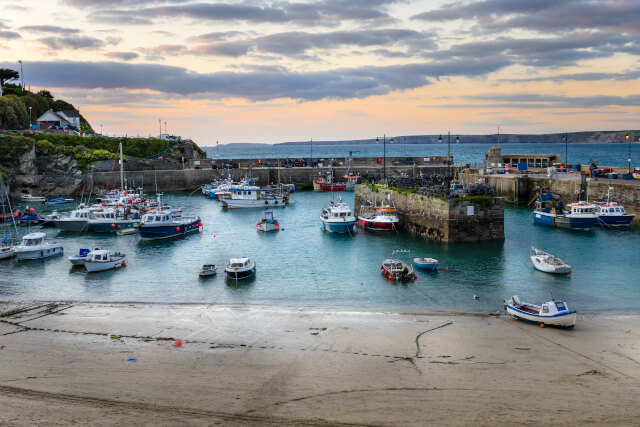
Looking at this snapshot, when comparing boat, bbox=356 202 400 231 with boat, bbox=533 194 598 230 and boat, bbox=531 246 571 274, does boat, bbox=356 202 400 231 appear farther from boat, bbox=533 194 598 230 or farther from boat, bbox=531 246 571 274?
boat, bbox=531 246 571 274

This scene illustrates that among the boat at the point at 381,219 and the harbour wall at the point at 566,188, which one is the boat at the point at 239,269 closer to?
the boat at the point at 381,219

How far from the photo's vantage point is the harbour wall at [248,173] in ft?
285

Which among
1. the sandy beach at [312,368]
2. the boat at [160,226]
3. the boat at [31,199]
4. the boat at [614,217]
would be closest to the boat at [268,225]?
the boat at [160,226]

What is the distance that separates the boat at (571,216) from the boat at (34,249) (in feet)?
133

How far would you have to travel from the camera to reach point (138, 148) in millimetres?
100562

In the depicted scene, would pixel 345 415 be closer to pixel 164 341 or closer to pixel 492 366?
pixel 492 366

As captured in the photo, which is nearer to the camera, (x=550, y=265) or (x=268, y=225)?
(x=550, y=265)

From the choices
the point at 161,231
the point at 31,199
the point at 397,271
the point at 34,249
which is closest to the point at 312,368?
the point at 397,271

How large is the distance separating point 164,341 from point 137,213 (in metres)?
33.7

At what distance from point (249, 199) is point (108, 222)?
71.9 ft

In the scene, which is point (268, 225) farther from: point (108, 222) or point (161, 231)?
point (108, 222)

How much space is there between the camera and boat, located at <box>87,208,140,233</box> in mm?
48375

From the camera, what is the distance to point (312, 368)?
17.3 m

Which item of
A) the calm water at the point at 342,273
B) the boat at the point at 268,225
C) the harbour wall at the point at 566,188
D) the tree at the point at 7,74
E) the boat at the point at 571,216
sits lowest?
the calm water at the point at 342,273
